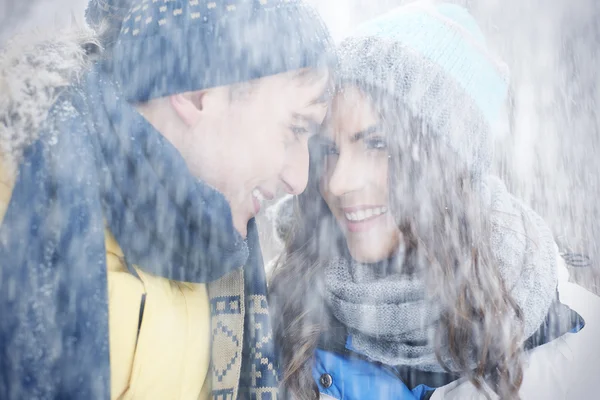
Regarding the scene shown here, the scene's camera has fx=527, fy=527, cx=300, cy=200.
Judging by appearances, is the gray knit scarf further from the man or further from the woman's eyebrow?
the woman's eyebrow

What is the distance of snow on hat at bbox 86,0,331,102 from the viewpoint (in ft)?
4.09

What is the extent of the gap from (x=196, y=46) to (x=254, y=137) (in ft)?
0.84

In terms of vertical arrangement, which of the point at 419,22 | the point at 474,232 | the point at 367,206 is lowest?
the point at 474,232

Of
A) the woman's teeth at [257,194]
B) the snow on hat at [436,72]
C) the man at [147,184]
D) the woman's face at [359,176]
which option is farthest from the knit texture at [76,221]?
the snow on hat at [436,72]

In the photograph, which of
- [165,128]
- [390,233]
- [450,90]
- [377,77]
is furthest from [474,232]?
[165,128]

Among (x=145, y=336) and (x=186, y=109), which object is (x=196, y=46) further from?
(x=145, y=336)

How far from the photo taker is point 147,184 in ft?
3.73

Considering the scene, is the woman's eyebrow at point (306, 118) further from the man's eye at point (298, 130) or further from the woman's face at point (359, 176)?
the woman's face at point (359, 176)

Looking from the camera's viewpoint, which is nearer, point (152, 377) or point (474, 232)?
point (152, 377)

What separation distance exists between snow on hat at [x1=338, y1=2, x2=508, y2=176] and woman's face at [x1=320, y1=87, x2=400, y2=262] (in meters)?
0.10

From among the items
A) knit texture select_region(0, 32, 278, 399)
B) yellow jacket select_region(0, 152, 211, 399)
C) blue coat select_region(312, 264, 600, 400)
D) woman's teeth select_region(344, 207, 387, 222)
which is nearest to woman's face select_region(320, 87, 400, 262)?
woman's teeth select_region(344, 207, 387, 222)

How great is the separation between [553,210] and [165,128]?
15.5ft

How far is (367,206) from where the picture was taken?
171 cm

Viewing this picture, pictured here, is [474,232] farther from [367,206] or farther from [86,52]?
[86,52]
